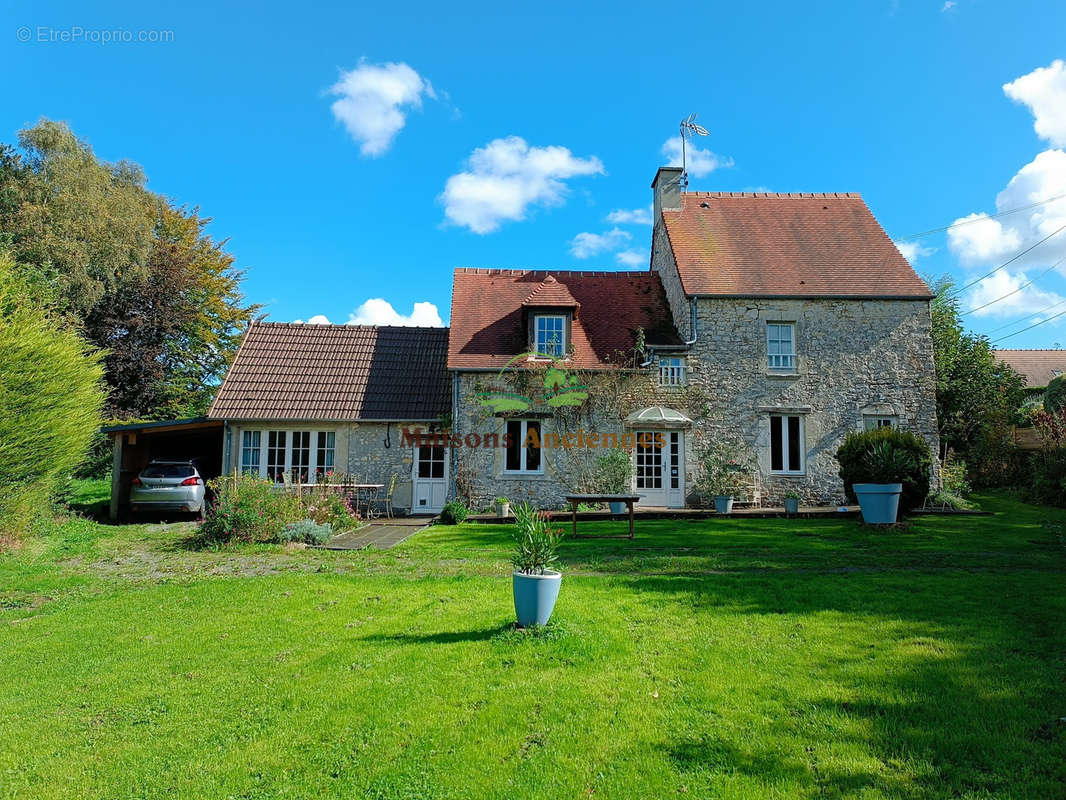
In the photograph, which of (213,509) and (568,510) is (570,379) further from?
(213,509)

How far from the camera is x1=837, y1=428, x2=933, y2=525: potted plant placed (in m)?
12.4

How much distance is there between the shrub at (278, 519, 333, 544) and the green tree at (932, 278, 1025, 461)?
69.3 ft

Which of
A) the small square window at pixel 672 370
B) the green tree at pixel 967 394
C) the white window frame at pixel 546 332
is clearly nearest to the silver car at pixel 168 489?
the white window frame at pixel 546 332

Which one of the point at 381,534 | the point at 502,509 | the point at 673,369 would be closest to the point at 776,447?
the point at 673,369

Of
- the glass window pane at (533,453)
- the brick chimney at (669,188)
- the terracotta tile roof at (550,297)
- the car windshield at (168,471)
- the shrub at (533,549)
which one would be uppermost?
the brick chimney at (669,188)

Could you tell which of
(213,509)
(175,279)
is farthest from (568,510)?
(175,279)

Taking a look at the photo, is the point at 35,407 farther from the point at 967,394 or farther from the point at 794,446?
the point at 967,394

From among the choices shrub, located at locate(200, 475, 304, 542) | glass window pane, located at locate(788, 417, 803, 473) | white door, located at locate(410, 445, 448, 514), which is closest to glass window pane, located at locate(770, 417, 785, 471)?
glass window pane, located at locate(788, 417, 803, 473)

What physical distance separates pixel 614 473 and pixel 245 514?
9.23m

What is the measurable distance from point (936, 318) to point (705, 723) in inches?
1031

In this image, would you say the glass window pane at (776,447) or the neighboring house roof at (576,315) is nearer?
the neighboring house roof at (576,315)

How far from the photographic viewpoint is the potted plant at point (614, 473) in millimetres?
16562

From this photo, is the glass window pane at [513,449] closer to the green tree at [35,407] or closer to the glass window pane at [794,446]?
the glass window pane at [794,446]

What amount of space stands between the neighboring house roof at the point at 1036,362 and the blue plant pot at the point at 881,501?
109 ft
